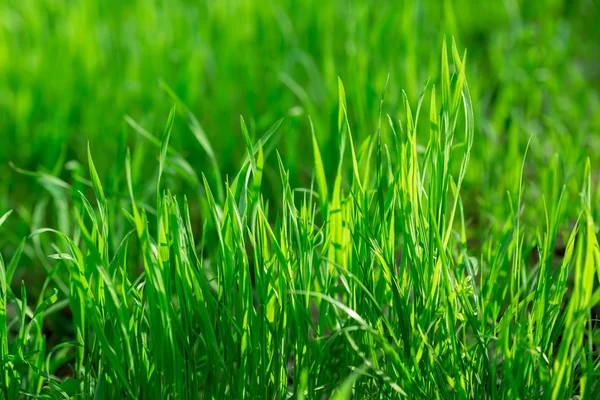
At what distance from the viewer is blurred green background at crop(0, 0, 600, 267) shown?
191 cm

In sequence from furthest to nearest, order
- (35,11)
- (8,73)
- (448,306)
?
1. (35,11)
2. (8,73)
3. (448,306)

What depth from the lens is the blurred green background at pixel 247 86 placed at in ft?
6.28

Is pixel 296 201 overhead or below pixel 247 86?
below

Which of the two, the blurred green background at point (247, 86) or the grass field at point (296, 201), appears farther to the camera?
the blurred green background at point (247, 86)

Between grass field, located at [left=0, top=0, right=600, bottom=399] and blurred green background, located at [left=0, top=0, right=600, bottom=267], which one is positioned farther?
blurred green background, located at [left=0, top=0, right=600, bottom=267]

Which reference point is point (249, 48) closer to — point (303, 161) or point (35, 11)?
point (303, 161)

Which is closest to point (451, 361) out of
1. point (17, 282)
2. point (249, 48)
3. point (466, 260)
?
point (466, 260)

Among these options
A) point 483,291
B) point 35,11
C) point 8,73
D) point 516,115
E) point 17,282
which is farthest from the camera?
point 35,11

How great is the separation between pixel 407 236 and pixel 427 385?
8.2 inches

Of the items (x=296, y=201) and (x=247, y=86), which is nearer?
(x=296, y=201)

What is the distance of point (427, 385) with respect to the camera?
1069 millimetres

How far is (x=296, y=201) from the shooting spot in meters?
1.84

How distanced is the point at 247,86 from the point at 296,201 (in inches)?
14.9

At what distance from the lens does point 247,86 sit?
2.03m
